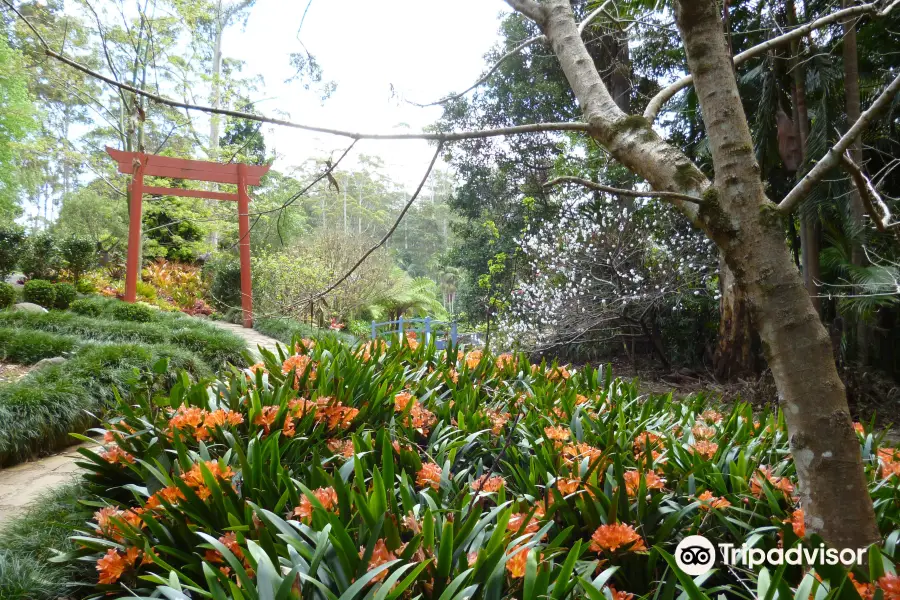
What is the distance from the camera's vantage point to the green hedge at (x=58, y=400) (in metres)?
3.36

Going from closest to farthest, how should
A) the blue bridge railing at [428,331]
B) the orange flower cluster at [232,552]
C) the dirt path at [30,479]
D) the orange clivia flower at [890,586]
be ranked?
the orange clivia flower at [890,586] < the orange flower cluster at [232,552] < the dirt path at [30,479] < the blue bridge railing at [428,331]

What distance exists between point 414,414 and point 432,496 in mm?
738

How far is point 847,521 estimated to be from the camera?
3.15 feet

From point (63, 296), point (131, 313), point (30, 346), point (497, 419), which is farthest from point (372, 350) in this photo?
point (63, 296)

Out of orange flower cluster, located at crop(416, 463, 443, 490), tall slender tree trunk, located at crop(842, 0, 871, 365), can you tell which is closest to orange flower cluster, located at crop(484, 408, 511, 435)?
orange flower cluster, located at crop(416, 463, 443, 490)

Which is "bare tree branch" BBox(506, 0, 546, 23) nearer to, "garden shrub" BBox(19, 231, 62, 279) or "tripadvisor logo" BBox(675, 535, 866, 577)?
"tripadvisor logo" BBox(675, 535, 866, 577)

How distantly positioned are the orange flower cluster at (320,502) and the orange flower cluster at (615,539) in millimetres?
664

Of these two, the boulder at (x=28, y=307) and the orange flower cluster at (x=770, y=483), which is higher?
the boulder at (x=28, y=307)

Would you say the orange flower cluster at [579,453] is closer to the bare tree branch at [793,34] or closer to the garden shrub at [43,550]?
the bare tree branch at [793,34]

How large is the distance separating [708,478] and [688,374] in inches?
254

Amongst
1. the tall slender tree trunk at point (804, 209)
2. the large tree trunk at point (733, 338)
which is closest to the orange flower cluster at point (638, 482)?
the tall slender tree trunk at point (804, 209)

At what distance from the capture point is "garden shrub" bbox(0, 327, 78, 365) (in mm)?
5051

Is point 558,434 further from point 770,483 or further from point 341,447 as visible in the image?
point 341,447

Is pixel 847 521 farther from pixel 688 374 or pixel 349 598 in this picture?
pixel 688 374
